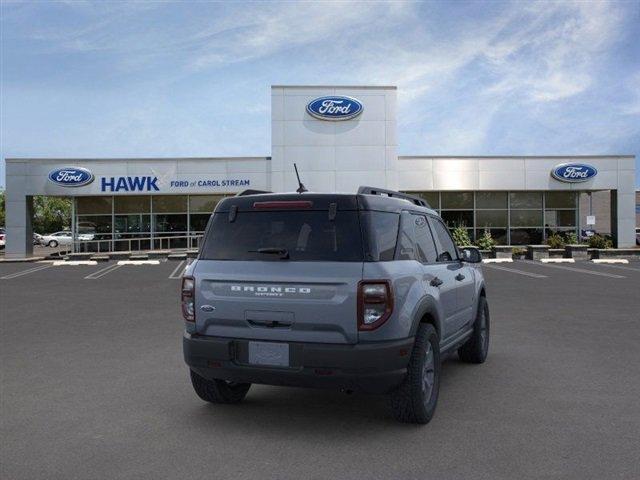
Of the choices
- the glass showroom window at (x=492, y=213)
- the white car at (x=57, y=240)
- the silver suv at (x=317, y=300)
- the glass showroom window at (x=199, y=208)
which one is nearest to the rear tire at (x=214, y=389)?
the silver suv at (x=317, y=300)

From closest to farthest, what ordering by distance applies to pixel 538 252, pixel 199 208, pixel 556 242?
pixel 538 252
pixel 556 242
pixel 199 208

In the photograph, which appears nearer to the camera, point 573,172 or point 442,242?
point 442,242

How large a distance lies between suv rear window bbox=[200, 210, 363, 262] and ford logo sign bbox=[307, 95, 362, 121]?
24.0m

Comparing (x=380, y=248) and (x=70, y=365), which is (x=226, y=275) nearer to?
(x=380, y=248)

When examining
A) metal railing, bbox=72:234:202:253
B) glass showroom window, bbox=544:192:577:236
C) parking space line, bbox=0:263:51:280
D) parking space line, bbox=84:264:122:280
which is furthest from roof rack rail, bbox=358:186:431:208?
glass showroom window, bbox=544:192:577:236

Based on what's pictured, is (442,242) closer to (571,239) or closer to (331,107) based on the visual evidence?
(331,107)

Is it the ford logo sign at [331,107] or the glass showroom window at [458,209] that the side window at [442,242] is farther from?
the glass showroom window at [458,209]

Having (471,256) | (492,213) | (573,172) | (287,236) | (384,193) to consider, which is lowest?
(471,256)

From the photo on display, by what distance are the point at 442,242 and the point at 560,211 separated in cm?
2843

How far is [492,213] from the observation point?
1237 inches

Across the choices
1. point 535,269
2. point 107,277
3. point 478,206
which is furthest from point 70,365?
point 478,206

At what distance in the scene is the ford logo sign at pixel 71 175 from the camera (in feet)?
95.0

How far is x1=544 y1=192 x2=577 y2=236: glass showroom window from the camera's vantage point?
31.7m

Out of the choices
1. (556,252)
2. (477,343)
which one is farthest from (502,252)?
(477,343)
